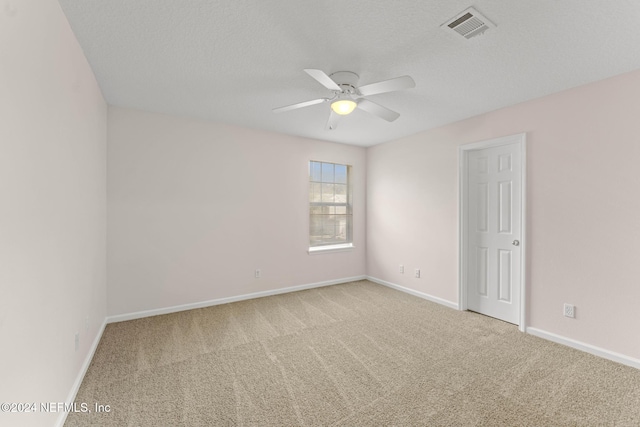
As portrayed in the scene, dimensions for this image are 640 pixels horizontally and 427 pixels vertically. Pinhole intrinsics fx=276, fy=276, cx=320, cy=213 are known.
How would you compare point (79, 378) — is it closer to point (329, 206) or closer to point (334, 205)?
point (329, 206)

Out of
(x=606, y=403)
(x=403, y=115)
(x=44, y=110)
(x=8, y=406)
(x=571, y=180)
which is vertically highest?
(x=403, y=115)

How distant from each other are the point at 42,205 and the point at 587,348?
431cm

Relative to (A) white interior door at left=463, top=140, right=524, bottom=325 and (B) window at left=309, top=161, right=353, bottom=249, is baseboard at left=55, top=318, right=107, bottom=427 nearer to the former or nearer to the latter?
(B) window at left=309, top=161, right=353, bottom=249

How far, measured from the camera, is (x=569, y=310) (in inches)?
106

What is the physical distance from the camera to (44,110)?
1477mm

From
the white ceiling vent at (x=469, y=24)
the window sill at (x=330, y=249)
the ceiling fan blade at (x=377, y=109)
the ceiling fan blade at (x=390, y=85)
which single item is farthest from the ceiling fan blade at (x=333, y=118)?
the window sill at (x=330, y=249)

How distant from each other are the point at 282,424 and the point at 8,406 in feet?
4.19

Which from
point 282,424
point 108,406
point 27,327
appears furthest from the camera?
point 108,406

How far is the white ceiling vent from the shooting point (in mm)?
1668

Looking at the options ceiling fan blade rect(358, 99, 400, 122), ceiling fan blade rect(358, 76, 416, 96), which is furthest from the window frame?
ceiling fan blade rect(358, 76, 416, 96)

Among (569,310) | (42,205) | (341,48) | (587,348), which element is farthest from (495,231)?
(42,205)

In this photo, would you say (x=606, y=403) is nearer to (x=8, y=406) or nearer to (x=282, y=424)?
(x=282, y=424)

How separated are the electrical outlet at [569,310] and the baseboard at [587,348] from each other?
231 millimetres

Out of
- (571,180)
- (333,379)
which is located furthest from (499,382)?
(571,180)
